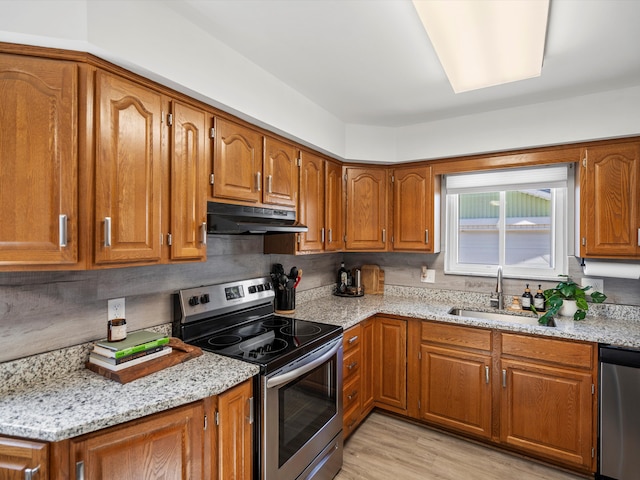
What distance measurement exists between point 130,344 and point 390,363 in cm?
192

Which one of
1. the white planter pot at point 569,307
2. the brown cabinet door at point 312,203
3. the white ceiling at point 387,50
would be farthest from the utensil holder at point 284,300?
the white planter pot at point 569,307

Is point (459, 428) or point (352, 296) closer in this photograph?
point (459, 428)

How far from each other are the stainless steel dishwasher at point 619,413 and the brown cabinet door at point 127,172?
8.38ft

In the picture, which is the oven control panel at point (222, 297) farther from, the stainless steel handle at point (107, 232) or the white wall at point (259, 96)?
the white wall at point (259, 96)

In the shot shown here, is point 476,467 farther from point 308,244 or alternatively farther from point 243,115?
point 243,115

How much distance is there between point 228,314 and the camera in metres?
2.12

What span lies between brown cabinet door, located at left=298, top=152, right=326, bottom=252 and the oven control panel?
40 centimetres

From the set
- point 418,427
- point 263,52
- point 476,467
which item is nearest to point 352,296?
point 418,427

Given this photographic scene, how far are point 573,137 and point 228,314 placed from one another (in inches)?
102

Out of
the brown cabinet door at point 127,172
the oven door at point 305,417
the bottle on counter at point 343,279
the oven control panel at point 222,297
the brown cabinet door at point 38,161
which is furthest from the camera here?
the bottle on counter at point 343,279

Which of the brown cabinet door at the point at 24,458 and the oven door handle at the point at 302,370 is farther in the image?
the oven door handle at the point at 302,370

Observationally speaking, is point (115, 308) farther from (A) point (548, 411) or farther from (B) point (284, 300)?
(A) point (548, 411)

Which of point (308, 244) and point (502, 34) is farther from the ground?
point (502, 34)

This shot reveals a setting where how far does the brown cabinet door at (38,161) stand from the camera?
3.83 feet
